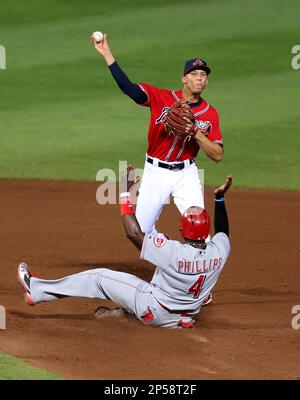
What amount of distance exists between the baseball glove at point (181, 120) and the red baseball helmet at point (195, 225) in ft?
3.34

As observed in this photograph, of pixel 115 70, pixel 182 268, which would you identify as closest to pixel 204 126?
pixel 115 70

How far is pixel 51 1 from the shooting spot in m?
26.4

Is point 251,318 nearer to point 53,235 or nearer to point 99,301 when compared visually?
point 99,301

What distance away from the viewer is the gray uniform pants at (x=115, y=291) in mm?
8656

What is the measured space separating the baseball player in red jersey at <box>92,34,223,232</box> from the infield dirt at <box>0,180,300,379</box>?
3.33ft

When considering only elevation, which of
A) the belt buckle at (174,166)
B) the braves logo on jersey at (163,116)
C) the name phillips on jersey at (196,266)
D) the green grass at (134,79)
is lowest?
the name phillips on jersey at (196,266)

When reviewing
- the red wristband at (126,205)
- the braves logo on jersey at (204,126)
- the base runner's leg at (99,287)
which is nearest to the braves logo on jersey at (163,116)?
the braves logo on jersey at (204,126)

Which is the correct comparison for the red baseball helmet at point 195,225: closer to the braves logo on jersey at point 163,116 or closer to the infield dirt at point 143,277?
the infield dirt at point 143,277

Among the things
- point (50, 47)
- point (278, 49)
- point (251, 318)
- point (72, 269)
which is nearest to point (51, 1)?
point (50, 47)

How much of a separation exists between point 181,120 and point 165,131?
2.13 ft

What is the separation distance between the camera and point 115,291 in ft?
28.7

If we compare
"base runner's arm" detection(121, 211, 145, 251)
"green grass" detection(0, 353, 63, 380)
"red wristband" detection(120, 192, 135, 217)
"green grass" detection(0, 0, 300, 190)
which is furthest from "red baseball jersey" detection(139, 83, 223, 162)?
"green grass" detection(0, 0, 300, 190)

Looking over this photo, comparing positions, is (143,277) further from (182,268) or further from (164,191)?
(182,268)

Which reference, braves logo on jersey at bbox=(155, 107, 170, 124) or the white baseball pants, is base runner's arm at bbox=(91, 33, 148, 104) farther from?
the white baseball pants
